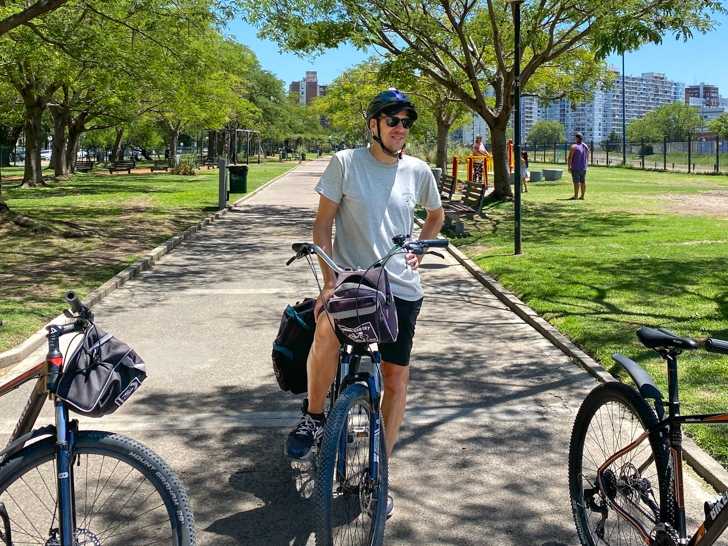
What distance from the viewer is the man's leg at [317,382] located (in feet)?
11.4

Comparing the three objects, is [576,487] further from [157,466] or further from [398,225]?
[157,466]

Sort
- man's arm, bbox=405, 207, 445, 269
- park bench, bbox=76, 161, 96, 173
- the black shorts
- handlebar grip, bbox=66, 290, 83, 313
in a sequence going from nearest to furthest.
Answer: handlebar grip, bbox=66, 290, 83, 313 → the black shorts → man's arm, bbox=405, 207, 445, 269 → park bench, bbox=76, 161, 96, 173

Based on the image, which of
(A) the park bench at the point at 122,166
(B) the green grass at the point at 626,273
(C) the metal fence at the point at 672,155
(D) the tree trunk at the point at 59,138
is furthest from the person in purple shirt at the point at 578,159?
(A) the park bench at the point at 122,166

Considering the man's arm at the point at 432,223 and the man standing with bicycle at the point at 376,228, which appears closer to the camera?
the man standing with bicycle at the point at 376,228

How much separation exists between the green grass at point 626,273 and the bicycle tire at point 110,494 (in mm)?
3114

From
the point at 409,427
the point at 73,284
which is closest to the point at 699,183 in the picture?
the point at 73,284

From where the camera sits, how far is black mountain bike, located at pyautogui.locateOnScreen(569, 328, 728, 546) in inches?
112

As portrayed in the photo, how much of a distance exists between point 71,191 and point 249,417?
2522cm

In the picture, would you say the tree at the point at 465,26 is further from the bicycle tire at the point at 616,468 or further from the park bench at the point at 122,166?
the park bench at the point at 122,166

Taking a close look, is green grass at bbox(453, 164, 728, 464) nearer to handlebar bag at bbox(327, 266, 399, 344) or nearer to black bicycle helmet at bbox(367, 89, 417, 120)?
handlebar bag at bbox(327, 266, 399, 344)

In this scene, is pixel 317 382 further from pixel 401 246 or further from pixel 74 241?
pixel 74 241

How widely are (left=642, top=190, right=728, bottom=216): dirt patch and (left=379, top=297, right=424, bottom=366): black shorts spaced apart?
16.1 meters

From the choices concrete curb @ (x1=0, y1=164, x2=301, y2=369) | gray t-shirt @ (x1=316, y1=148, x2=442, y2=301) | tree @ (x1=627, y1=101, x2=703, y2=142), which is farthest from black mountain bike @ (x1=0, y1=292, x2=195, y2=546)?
tree @ (x1=627, y1=101, x2=703, y2=142)

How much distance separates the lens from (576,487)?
3557mm
